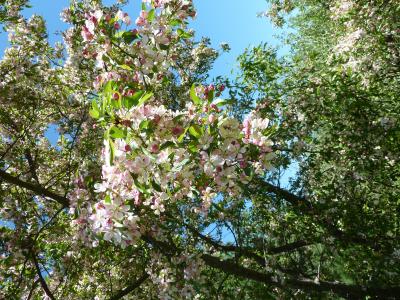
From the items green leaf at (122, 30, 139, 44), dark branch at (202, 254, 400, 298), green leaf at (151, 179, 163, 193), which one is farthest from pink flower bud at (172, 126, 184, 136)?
dark branch at (202, 254, 400, 298)

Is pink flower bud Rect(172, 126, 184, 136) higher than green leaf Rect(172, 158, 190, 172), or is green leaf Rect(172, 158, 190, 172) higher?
pink flower bud Rect(172, 126, 184, 136)

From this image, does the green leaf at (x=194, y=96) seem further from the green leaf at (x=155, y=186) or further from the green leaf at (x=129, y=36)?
the green leaf at (x=129, y=36)

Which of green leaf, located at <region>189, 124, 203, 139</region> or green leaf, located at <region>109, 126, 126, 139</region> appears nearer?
green leaf, located at <region>109, 126, 126, 139</region>

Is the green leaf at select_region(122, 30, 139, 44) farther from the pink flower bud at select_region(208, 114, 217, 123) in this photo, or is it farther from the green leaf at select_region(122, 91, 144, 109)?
the pink flower bud at select_region(208, 114, 217, 123)

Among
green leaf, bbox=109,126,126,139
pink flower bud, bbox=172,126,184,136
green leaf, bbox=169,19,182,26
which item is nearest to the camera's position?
green leaf, bbox=109,126,126,139

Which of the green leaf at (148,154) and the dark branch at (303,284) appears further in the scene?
the dark branch at (303,284)

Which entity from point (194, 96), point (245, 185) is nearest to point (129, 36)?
point (194, 96)

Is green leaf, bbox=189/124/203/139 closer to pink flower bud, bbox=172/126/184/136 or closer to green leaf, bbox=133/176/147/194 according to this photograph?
pink flower bud, bbox=172/126/184/136

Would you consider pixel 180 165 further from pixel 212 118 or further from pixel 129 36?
pixel 129 36

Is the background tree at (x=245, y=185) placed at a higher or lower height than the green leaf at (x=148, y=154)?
higher

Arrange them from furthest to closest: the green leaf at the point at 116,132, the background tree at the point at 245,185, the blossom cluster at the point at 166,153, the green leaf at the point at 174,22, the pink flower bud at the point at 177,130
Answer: the background tree at the point at 245,185 < the green leaf at the point at 174,22 < the pink flower bud at the point at 177,130 < the blossom cluster at the point at 166,153 < the green leaf at the point at 116,132

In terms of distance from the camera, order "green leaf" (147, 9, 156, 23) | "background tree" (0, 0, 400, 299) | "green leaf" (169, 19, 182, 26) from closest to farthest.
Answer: "green leaf" (147, 9, 156, 23) → "green leaf" (169, 19, 182, 26) → "background tree" (0, 0, 400, 299)

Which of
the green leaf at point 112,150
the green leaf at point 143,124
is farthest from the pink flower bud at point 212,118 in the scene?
the green leaf at point 112,150

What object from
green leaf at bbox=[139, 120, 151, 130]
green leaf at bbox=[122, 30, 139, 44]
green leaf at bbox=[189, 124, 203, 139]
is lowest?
green leaf at bbox=[139, 120, 151, 130]
